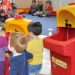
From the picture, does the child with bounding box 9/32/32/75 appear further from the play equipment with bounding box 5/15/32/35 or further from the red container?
the play equipment with bounding box 5/15/32/35

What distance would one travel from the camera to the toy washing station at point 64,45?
1.57 meters

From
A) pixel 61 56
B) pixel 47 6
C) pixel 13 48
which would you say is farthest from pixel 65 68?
pixel 47 6

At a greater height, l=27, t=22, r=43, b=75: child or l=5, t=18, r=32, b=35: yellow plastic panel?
l=5, t=18, r=32, b=35: yellow plastic panel

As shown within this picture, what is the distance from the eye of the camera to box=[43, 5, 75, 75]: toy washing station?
5.15 ft

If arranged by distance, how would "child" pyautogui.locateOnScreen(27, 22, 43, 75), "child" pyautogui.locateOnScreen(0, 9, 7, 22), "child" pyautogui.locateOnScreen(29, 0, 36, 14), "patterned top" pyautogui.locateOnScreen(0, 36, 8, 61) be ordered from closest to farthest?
"patterned top" pyautogui.locateOnScreen(0, 36, 8, 61), "child" pyautogui.locateOnScreen(27, 22, 43, 75), "child" pyautogui.locateOnScreen(0, 9, 7, 22), "child" pyautogui.locateOnScreen(29, 0, 36, 14)

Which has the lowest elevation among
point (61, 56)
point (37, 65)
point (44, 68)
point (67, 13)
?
point (44, 68)

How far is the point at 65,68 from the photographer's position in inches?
64.8

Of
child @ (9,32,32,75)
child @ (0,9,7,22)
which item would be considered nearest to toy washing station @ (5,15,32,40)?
child @ (9,32,32,75)

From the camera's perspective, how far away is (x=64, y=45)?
155 centimetres

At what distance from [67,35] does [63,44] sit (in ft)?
0.95

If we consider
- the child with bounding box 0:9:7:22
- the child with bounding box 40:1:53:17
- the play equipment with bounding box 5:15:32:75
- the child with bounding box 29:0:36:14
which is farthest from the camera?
the child with bounding box 29:0:36:14

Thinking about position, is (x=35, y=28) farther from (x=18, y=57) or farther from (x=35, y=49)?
(x=18, y=57)

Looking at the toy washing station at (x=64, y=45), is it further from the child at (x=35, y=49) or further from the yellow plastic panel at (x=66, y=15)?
the child at (x=35, y=49)

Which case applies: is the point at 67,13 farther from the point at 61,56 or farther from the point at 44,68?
the point at 44,68
